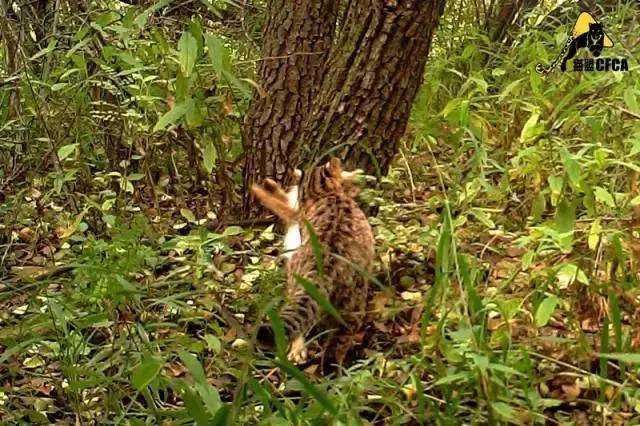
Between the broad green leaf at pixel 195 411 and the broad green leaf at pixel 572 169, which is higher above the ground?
the broad green leaf at pixel 572 169

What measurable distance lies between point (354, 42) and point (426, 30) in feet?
0.94

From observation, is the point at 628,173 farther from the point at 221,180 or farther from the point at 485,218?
the point at 221,180

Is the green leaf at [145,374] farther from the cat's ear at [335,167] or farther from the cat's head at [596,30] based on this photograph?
the cat's head at [596,30]

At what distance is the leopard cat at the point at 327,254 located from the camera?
294 cm

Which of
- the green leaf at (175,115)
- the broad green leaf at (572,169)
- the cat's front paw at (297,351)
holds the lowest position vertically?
the cat's front paw at (297,351)

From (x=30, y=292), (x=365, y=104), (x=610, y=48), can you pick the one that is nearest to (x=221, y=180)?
(x=365, y=104)

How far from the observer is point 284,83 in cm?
419

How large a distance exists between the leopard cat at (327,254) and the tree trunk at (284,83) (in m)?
0.55

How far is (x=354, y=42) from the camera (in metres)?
3.78

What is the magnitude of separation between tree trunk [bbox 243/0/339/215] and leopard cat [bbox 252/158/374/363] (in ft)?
1.81

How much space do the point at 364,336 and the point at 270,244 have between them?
79 centimetres

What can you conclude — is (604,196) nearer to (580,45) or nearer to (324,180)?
(324,180)

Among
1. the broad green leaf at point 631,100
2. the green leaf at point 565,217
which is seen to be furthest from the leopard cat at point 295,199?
the broad green leaf at point 631,100

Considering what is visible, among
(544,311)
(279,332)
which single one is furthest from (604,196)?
(279,332)
